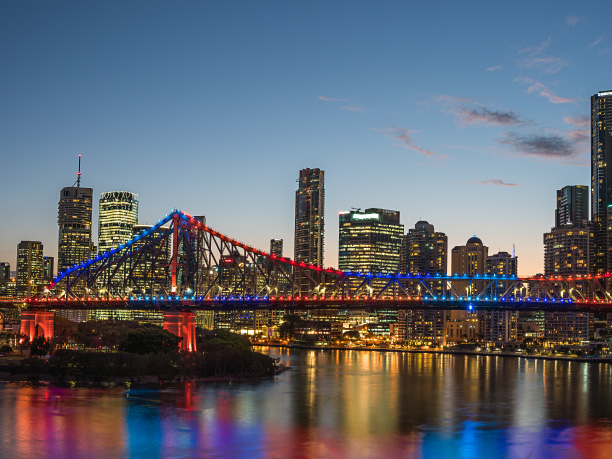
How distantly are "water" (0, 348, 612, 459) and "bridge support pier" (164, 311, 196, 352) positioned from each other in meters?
10.7

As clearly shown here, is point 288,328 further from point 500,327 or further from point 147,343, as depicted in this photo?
point 147,343

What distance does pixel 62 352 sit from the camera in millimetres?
70500

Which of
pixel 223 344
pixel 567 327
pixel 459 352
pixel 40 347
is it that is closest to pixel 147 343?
pixel 40 347

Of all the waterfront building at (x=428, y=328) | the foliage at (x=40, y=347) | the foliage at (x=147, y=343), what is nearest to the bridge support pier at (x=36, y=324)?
the foliage at (x=40, y=347)

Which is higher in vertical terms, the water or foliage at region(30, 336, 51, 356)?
foliage at region(30, 336, 51, 356)

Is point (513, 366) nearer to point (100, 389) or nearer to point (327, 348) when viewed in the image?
point (327, 348)

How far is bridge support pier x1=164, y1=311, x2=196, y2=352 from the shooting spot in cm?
8131

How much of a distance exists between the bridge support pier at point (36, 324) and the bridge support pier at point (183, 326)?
1897 centimetres

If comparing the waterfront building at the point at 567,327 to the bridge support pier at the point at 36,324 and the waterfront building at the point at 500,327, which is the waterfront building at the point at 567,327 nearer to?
the waterfront building at the point at 500,327

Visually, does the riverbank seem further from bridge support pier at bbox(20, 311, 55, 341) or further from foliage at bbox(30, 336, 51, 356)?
foliage at bbox(30, 336, 51, 356)

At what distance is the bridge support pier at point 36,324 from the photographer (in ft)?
305

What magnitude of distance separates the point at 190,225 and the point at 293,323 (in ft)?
343

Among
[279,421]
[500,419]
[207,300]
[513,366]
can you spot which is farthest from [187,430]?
[513,366]

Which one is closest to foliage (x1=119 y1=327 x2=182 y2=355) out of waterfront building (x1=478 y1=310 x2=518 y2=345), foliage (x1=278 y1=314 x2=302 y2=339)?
foliage (x1=278 y1=314 x2=302 y2=339)
